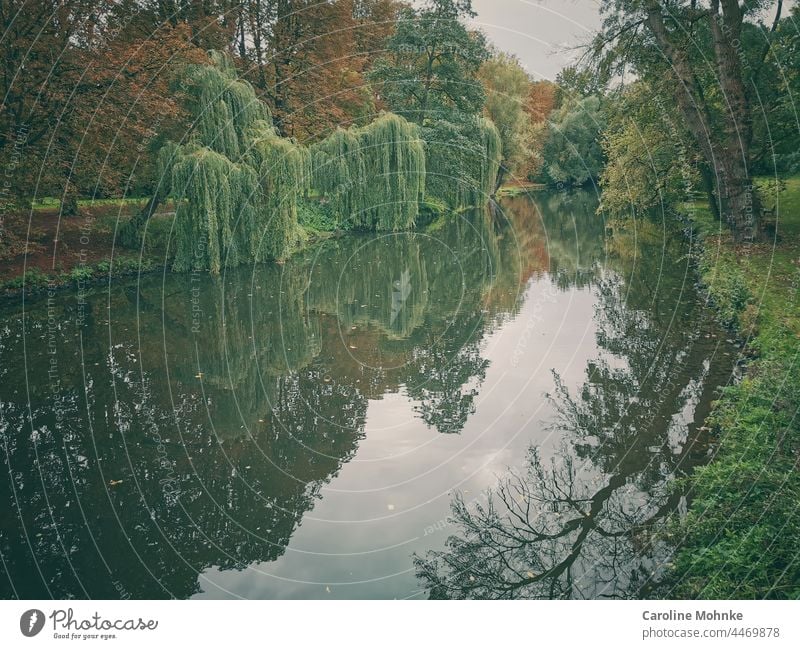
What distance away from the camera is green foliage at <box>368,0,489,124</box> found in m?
34.0

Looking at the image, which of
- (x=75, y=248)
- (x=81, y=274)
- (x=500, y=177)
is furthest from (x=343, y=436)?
(x=500, y=177)

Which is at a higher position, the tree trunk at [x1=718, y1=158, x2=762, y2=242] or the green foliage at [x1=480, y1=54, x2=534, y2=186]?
the green foliage at [x1=480, y1=54, x2=534, y2=186]

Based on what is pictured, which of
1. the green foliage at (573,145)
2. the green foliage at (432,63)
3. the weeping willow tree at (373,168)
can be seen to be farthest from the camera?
the green foliage at (573,145)

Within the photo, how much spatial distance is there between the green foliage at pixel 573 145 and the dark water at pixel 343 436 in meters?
39.1

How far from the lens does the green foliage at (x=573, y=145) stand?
172 ft

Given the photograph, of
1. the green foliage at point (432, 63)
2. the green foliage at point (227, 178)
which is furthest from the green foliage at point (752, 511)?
the green foliage at point (432, 63)

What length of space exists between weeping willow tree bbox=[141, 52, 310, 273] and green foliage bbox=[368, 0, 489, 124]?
13964 mm

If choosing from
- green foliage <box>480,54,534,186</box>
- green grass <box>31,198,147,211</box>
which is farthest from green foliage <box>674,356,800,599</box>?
green foliage <box>480,54,534,186</box>

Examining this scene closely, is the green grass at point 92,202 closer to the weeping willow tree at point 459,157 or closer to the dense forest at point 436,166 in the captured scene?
the dense forest at point 436,166

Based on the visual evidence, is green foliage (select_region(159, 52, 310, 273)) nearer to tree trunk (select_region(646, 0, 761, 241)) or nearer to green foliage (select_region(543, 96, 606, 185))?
tree trunk (select_region(646, 0, 761, 241))

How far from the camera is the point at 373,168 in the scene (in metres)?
28.4

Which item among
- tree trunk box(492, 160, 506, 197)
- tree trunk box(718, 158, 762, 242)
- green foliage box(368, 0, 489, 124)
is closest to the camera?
tree trunk box(718, 158, 762, 242)

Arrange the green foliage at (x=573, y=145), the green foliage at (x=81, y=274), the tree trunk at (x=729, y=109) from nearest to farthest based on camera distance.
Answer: the tree trunk at (x=729, y=109) < the green foliage at (x=81, y=274) < the green foliage at (x=573, y=145)

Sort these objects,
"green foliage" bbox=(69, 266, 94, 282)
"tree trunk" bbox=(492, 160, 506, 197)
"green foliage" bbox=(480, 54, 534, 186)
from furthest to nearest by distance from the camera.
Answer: "tree trunk" bbox=(492, 160, 506, 197) < "green foliage" bbox=(480, 54, 534, 186) < "green foliage" bbox=(69, 266, 94, 282)
